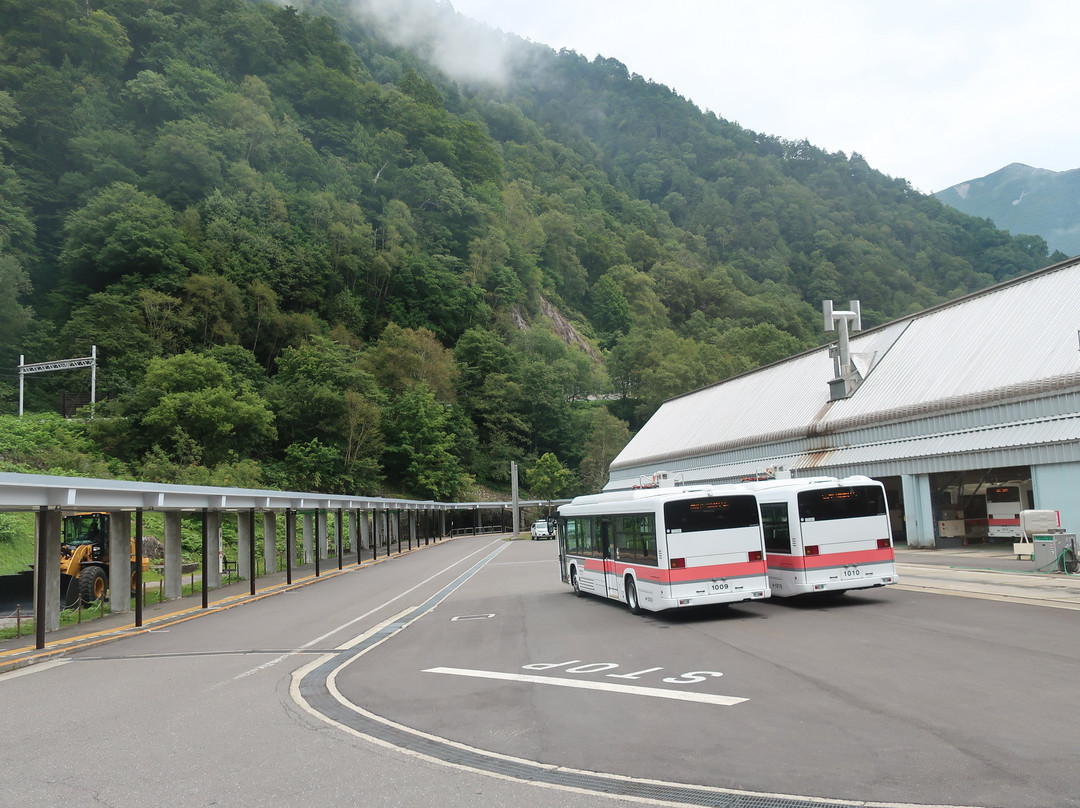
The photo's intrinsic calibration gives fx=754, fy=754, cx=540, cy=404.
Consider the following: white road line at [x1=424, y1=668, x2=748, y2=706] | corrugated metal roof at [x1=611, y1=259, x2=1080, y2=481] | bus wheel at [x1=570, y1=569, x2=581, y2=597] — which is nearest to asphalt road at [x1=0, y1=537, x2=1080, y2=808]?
white road line at [x1=424, y1=668, x2=748, y2=706]

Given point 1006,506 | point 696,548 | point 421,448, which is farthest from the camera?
point 421,448

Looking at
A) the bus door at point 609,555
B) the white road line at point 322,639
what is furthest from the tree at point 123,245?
the bus door at point 609,555

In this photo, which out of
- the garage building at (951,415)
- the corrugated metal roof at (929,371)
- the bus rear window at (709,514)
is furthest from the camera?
the corrugated metal roof at (929,371)

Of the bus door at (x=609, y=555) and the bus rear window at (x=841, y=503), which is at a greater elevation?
the bus rear window at (x=841, y=503)

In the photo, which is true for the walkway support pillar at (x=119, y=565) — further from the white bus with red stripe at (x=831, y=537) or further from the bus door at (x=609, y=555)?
the white bus with red stripe at (x=831, y=537)

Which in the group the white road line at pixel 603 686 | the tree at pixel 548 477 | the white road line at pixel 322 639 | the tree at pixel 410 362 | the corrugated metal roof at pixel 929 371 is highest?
the tree at pixel 410 362

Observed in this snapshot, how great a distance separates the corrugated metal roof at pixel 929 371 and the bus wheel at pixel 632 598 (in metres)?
17.7

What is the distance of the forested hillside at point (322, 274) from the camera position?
7038cm

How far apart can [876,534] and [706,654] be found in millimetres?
6709

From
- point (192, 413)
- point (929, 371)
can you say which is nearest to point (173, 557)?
point (929, 371)

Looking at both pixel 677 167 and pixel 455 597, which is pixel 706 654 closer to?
pixel 455 597

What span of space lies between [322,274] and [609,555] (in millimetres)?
85629

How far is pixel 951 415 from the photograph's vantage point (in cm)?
2958

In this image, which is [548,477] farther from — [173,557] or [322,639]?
[322,639]
